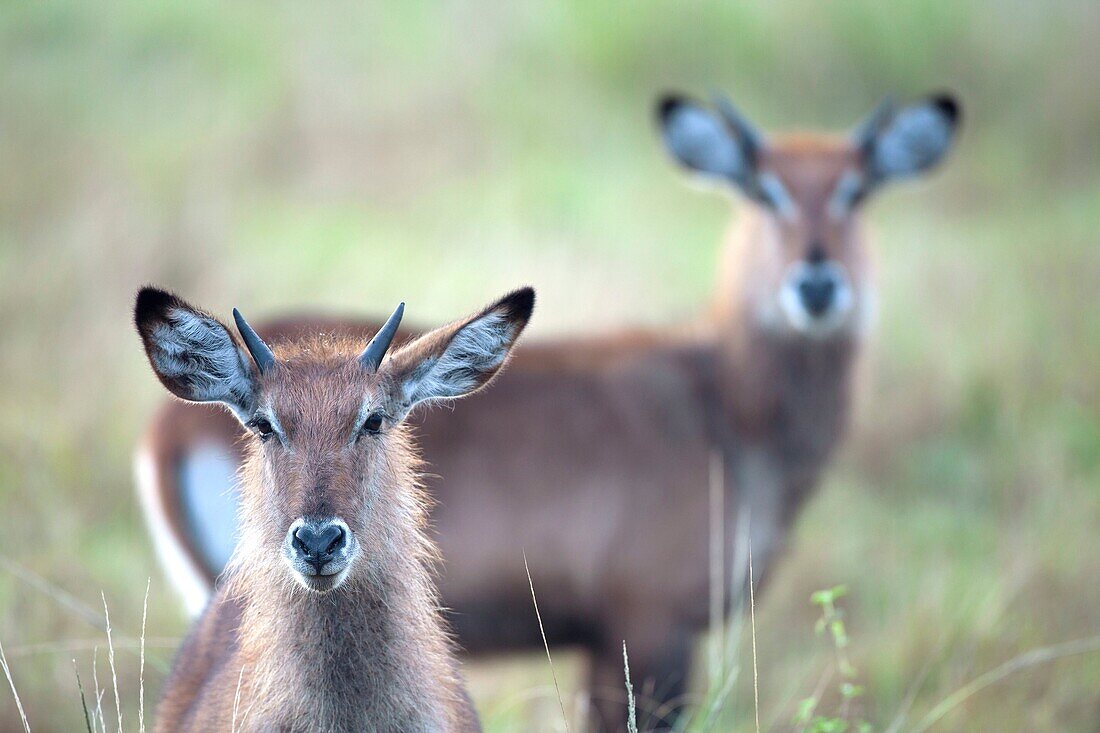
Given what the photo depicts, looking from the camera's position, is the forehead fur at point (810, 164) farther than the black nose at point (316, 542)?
Yes

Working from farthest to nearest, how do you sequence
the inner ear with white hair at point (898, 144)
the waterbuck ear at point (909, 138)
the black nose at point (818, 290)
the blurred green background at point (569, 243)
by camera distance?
the waterbuck ear at point (909, 138) → the inner ear with white hair at point (898, 144) → the blurred green background at point (569, 243) → the black nose at point (818, 290)

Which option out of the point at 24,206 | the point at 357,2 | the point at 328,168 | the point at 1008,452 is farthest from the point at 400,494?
the point at 357,2

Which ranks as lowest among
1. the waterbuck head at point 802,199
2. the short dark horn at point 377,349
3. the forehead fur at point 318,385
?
the forehead fur at point 318,385

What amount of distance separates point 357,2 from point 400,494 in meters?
8.23

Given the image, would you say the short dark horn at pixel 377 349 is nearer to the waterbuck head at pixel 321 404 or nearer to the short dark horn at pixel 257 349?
the waterbuck head at pixel 321 404

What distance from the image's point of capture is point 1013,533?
7164mm

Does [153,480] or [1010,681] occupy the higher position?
[153,480]

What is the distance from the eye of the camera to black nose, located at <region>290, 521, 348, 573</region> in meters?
3.23

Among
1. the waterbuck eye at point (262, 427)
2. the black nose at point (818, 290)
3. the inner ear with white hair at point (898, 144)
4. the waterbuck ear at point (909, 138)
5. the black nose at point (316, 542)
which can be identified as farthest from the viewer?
the waterbuck ear at point (909, 138)

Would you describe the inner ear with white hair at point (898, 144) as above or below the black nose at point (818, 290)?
above

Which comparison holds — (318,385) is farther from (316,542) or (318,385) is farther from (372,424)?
(316,542)

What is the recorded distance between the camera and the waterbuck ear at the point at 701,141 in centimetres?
655

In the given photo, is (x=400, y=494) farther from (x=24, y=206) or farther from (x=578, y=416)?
(x=24, y=206)

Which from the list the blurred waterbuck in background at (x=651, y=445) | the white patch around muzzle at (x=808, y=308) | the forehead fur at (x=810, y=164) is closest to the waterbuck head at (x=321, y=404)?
the blurred waterbuck in background at (x=651, y=445)
